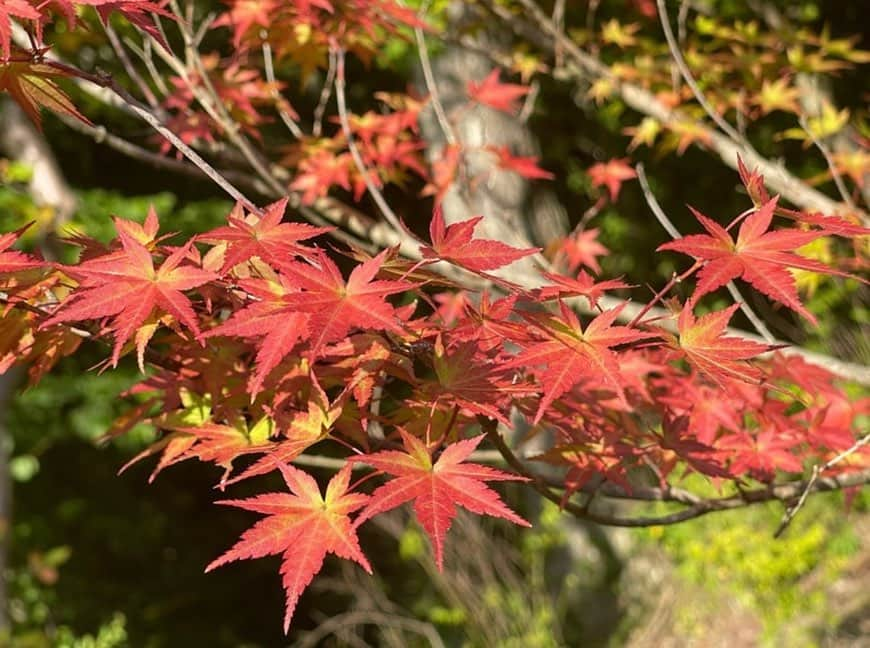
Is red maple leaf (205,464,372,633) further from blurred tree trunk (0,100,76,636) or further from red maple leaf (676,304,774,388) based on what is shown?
blurred tree trunk (0,100,76,636)

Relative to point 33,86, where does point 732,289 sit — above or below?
below

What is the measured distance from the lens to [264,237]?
1253 mm

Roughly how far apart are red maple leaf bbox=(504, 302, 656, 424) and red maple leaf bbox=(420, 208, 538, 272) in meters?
0.09

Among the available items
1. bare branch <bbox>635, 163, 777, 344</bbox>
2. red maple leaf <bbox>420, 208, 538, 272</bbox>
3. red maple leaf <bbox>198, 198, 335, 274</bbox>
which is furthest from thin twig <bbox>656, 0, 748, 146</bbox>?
red maple leaf <bbox>198, 198, 335, 274</bbox>

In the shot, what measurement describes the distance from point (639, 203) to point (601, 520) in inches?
196

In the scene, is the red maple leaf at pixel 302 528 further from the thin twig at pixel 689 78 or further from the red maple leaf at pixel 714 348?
the thin twig at pixel 689 78

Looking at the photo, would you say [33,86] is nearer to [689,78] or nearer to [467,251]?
[467,251]

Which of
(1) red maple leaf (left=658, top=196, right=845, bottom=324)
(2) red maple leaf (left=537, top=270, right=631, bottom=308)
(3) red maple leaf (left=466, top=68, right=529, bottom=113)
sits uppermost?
(1) red maple leaf (left=658, top=196, right=845, bottom=324)

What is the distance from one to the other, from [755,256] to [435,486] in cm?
57

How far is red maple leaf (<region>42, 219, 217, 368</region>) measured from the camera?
1.17 metres

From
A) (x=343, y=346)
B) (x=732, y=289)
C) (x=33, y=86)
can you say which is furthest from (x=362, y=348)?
(x=732, y=289)

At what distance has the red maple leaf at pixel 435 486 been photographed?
114 cm

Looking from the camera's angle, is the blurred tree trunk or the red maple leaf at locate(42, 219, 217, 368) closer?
the red maple leaf at locate(42, 219, 217, 368)

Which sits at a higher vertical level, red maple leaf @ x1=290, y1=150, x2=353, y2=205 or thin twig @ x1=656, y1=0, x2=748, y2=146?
thin twig @ x1=656, y1=0, x2=748, y2=146
